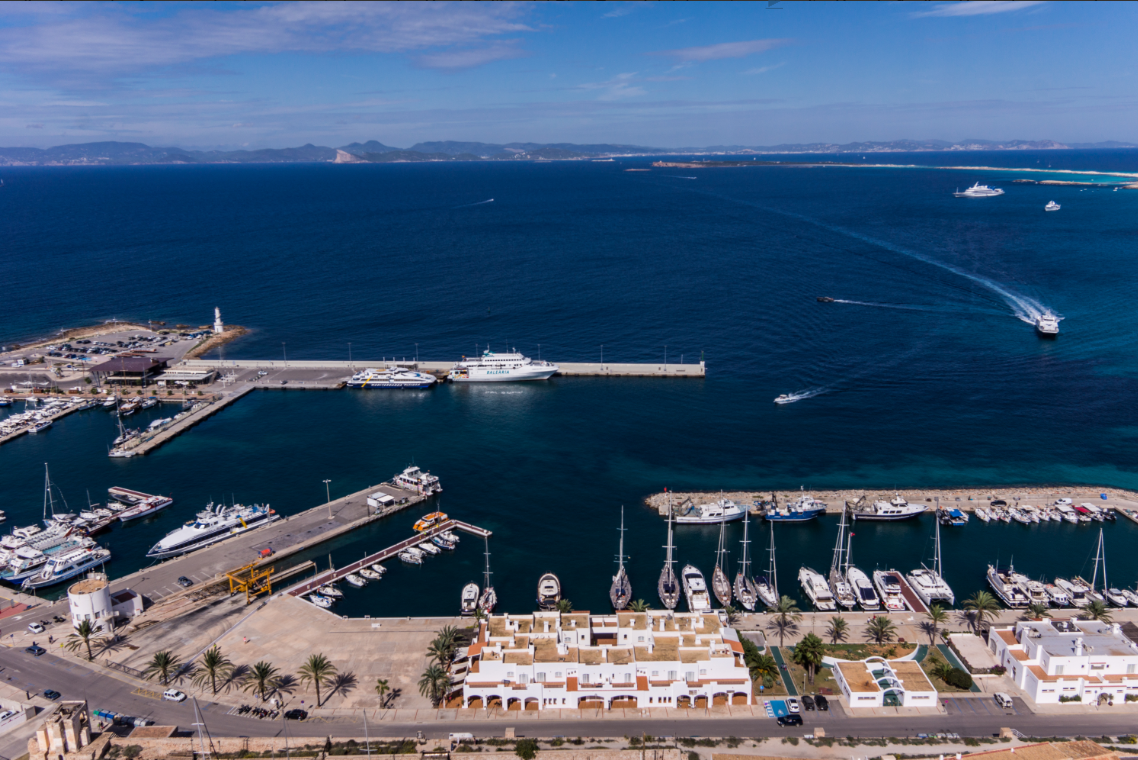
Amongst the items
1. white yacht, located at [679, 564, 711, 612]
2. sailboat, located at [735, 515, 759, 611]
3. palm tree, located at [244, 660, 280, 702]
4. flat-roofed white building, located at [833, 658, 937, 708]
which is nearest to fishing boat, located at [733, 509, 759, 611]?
sailboat, located at [735, 515, 759, 611]

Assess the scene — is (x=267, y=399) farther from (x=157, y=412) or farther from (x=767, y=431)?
(x=767, y=431)

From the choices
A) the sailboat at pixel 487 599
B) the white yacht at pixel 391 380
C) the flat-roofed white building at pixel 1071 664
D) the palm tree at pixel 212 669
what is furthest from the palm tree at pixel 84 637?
the flat-roofed white building at pixel 1071 664

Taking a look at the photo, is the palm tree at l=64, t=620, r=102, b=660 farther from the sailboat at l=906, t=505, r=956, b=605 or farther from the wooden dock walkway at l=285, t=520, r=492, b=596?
the sailboat at l=906, t=505, r=956, b=605

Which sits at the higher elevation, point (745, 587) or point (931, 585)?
point (931, 585)

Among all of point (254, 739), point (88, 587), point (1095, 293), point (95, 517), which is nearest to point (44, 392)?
point (95, 517)

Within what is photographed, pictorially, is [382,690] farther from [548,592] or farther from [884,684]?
[884,684]

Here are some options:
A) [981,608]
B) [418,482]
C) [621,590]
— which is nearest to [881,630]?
[981,608]
